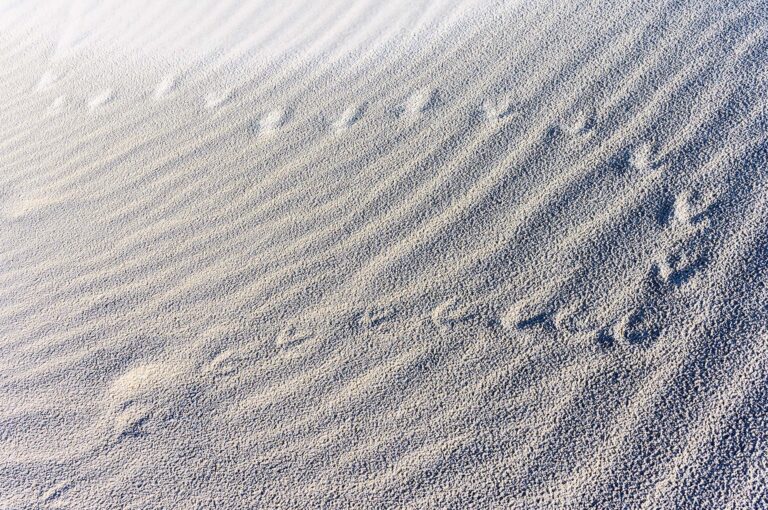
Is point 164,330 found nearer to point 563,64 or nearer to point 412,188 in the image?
point 412,188

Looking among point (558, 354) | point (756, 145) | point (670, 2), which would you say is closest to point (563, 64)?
point (670, 2)

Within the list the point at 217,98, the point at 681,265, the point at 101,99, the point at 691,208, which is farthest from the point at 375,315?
the point at 101,99

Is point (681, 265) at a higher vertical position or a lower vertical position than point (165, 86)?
lower

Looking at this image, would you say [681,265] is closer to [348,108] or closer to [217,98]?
[348,108]

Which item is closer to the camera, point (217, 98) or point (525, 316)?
point (525, 316)

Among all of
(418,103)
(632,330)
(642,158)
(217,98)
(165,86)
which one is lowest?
(632,330)

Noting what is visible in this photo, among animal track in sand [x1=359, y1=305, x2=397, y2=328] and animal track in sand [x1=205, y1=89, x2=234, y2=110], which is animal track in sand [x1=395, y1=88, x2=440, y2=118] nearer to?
animal track in sand [x1=205, y1=89, x2=234, y2=110]
